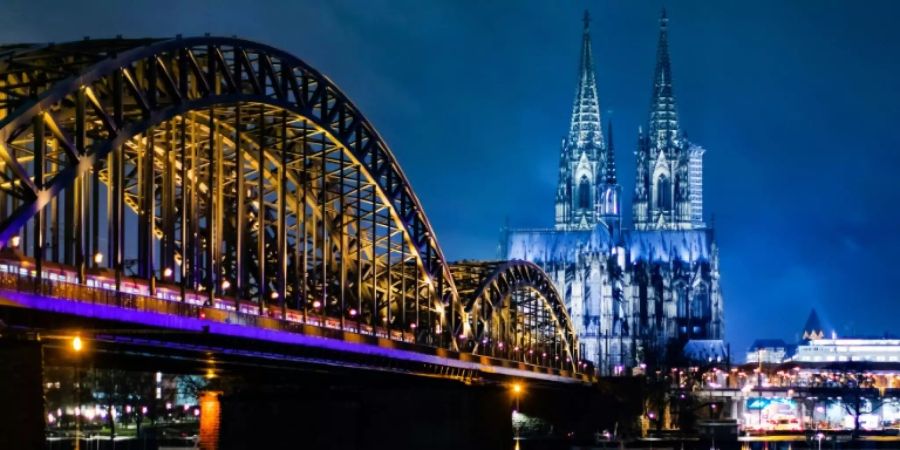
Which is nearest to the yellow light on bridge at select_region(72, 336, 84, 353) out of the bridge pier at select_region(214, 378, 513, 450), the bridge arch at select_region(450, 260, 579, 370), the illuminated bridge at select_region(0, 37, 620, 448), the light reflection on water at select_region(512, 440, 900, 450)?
the illuminated bridge at select_region(0, 37, 620, 448)

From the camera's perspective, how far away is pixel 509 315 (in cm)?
16175

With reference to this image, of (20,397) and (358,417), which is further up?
(20,397)

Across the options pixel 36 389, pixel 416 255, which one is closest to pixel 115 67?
pixel 36 389

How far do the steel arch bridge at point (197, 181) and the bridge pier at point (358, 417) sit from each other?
15.5ft

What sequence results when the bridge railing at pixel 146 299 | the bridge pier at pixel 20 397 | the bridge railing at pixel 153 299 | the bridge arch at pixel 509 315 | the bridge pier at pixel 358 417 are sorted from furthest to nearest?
the bridge arch at pixel 509 315 < the bridge pier at pixel 358 417 < the bridge railing at pixel 153 299 < the bridge railing at pixel 146 299 < the bridge pier at pixel 20 397

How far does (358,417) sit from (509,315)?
54.4 metres

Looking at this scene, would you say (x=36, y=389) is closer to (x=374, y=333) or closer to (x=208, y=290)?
(x=208, y=290)

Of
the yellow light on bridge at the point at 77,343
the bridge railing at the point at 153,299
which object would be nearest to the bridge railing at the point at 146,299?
the bridge railing at the point at 153,299

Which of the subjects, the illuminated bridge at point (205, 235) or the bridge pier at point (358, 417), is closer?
the illuminated bridge at point (205, 235)

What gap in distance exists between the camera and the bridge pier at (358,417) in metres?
106

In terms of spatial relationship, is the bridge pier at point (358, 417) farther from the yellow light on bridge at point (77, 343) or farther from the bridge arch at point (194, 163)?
the yellow light on bridge at point (77, 343)

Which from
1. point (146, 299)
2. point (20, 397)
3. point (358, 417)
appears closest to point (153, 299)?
point (146, 299)

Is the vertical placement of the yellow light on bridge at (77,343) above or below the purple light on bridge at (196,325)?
below

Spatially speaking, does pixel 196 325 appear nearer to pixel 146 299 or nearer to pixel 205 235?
pixel 146 299
